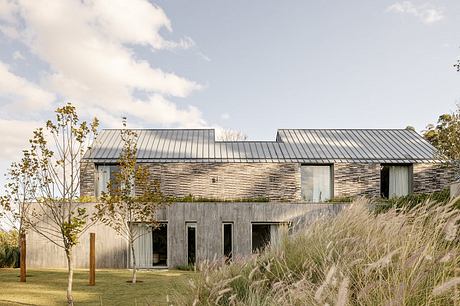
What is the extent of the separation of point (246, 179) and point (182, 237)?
4.83m

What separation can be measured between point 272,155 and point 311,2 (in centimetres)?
928

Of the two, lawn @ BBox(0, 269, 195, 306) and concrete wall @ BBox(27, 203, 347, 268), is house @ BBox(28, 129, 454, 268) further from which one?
lawn @ BBox(0, 269, 195, 306)

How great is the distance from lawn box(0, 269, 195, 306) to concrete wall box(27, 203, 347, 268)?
3.27 metres

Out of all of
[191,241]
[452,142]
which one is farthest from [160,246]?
[452,142]

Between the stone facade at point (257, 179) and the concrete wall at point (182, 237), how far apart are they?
2.93 meters

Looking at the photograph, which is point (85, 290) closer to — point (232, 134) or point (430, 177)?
point (430, 177)

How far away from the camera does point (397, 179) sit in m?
21.2

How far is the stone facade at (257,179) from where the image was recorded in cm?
2006

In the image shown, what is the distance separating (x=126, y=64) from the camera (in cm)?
1348

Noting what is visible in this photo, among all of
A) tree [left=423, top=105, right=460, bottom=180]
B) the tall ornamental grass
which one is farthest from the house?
the tall ornamental grass

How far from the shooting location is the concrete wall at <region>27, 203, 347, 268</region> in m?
16.9

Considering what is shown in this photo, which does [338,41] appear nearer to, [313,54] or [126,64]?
[313,54]

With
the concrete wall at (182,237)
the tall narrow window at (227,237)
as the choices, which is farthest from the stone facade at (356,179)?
the tall narrow window at (227,237)

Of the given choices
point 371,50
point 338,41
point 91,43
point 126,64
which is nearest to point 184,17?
point 126,64
